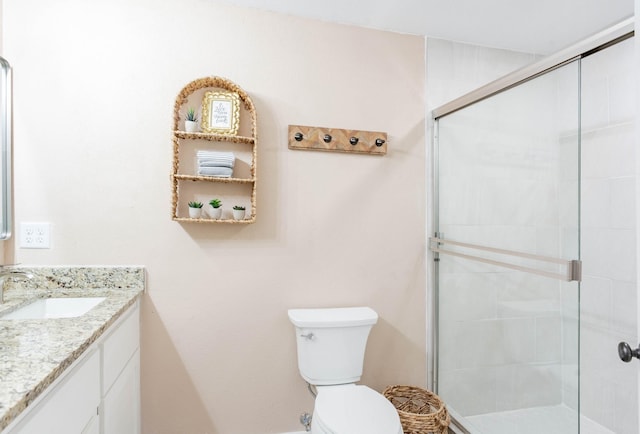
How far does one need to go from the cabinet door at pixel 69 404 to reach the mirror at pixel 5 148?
2.90ft

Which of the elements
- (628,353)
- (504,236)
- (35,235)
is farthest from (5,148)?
(628,353)

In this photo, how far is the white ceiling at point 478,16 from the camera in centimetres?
183

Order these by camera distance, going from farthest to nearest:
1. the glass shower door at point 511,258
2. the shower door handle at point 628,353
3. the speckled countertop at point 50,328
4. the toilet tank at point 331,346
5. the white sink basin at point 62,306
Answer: the toilet tank at point 331,346 < the white sink basin at point 62,306 < the glass shower door at point 511,258 < the shower door handle at point 628,353 < the speckled countertop at point 50,328

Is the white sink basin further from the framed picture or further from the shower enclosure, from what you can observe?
the shower enclosure

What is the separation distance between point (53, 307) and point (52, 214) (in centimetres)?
44

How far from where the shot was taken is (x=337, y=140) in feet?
6.61

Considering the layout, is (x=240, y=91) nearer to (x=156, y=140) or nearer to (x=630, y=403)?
(x=156, y=140)

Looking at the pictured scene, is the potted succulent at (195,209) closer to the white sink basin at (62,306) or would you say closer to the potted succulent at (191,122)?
the potted succulent at (191,122)

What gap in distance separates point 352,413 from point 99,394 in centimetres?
93

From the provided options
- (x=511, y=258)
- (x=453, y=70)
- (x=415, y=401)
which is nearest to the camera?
(x=511, y=258)

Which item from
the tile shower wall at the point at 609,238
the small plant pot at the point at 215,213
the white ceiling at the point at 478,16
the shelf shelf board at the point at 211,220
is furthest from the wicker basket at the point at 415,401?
the white ceiling at the point at 478,16

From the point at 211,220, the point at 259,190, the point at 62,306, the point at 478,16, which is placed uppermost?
the point at 478,16

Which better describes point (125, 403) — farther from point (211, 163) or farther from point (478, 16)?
point (478, 16)

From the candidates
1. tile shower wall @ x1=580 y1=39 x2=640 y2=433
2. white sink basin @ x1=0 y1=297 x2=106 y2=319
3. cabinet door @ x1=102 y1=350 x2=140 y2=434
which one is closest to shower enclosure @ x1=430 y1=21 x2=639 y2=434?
tile shower wall @ x1=580 y1=39 x2=640 y2=433
